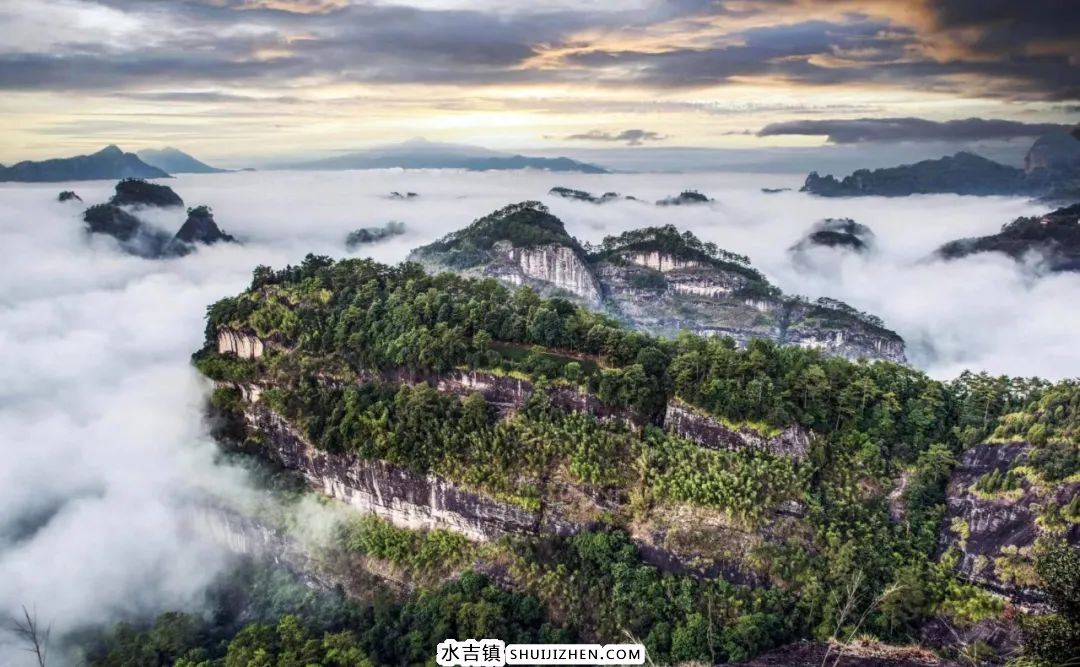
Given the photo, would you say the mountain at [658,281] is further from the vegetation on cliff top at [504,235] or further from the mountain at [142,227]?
the mountain at [142,227]

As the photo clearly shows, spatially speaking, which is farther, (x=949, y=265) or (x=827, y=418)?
(x=949, y=265)

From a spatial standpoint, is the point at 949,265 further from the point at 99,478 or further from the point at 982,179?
the point at 99,478

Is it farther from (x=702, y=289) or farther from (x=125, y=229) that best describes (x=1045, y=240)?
(x=125, y=229)

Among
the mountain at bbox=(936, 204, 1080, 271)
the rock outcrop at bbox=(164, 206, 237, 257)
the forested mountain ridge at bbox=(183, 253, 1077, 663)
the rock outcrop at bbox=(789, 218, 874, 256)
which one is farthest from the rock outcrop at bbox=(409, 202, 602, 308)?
the mountain at bbox=(936, 204, 1080, 271)

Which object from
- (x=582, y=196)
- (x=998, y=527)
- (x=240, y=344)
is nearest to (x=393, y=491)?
(x=240, y=344)

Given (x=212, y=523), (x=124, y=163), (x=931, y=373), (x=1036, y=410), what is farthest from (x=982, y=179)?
(x=124, y=163)

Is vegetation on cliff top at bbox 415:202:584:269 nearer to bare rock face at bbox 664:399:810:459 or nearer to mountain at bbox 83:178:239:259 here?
mountain at bbox 83:178:239:259
